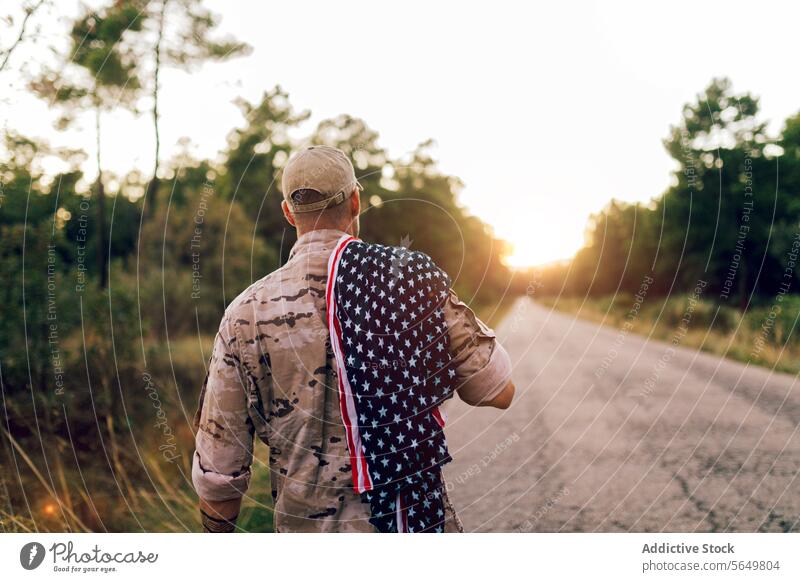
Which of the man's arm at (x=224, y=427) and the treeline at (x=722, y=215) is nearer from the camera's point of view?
the man's arm at (x=224, y=427)

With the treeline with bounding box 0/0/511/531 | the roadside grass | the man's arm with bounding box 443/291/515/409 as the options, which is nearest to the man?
the man's arm with bounding box 443/291/515/409

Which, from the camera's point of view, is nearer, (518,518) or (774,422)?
(518,518)

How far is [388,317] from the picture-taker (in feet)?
5.56

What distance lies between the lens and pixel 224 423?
71.8 inches

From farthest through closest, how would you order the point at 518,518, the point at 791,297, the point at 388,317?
the point at 791,297, the point at 518,518, the point at 388,317

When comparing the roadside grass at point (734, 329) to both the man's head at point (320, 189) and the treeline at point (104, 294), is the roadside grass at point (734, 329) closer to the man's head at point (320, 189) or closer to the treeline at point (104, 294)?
the treeline at point (104, 294)

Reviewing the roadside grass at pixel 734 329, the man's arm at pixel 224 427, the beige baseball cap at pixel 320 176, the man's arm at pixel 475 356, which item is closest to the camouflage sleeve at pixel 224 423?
the man's arm at pixel 224 427

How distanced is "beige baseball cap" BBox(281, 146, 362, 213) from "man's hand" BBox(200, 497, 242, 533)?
35.7 inches

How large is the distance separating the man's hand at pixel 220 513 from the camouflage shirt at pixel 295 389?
1.9 inches

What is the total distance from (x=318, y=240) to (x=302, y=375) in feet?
1.26

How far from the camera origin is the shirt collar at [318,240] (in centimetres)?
178
